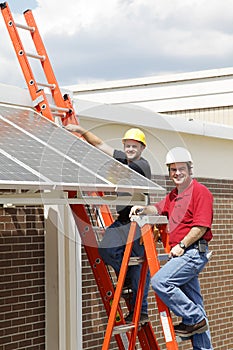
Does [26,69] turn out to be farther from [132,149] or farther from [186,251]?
[186,251]

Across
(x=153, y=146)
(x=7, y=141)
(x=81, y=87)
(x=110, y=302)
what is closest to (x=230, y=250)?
(x=153, y=146)

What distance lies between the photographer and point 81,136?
33.9 ft

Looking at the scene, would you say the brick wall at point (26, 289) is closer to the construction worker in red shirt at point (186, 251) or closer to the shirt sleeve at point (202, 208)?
the construction worker in red shirt at point (186, 251)

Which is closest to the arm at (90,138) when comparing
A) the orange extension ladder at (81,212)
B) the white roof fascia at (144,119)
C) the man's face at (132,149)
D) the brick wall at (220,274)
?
the orange extension ladder at (81,212)

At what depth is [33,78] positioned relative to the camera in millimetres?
10453

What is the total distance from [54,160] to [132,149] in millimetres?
1231

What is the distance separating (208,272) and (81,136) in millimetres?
5033

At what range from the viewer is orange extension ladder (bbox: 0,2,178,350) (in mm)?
9633

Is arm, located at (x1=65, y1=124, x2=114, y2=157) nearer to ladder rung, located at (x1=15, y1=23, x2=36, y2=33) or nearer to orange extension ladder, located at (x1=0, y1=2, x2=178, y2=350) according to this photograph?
orange extension ladder, located at (x1=0, y1=2, x2=178, y2=350)

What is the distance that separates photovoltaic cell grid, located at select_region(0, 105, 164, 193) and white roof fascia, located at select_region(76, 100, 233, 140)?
142 centimetres

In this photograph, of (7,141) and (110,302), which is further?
(110,302)

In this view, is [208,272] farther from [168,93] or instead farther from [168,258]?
[168,93]

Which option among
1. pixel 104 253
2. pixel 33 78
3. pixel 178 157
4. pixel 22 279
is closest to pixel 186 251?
pixel 104 253

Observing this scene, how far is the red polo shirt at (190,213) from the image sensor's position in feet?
31.1
